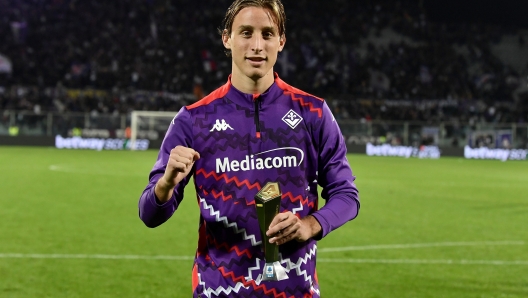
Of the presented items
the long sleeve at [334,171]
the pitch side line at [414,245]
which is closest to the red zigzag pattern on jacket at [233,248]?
the long sleeve at [334,171]

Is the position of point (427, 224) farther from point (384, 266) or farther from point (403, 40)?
point (403, 40)

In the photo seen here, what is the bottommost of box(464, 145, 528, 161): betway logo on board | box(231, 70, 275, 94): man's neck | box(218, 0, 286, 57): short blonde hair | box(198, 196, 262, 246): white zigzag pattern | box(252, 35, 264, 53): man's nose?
box(464, 145, 528, 161): betway logo on board

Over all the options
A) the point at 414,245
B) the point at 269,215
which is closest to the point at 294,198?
the point at 269,215

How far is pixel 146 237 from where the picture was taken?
926 cm

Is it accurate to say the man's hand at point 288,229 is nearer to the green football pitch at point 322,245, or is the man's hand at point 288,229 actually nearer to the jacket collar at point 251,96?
the jacket collar at point 251,96

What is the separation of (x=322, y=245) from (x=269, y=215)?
6858 millimetres

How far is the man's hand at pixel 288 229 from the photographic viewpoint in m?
2.20

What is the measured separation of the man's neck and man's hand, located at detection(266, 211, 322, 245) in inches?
22.7

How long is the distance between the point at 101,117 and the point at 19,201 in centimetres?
2206

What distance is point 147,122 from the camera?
34688mm

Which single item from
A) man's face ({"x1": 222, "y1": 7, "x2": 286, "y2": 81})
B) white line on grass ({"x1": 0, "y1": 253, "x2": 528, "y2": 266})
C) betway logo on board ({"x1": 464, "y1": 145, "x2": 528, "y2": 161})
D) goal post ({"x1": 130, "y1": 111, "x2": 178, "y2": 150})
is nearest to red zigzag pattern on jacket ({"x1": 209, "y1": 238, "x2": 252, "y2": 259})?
man's face ({"x1": 222, "y1": 7, "x2": 286, "y2": 81})

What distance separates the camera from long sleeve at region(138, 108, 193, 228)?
2539 mm

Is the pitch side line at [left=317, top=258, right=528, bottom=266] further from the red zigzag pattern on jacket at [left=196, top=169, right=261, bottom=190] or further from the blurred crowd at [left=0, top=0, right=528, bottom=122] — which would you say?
the blurred crowd at [left=0, top=0, right=528, bottom=122]

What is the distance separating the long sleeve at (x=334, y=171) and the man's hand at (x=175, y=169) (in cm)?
54
